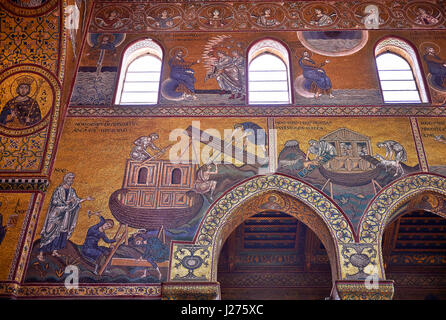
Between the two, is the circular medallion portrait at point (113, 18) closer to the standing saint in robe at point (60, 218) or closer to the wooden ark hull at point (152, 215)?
the standing saint in robe at point (60, 218)

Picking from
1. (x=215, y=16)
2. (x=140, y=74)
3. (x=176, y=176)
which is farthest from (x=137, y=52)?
(x=176, y=176)

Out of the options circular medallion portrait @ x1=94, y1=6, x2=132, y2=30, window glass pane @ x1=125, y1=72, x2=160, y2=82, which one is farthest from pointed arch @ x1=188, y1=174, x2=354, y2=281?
circular medallion portrait @ x1=94, y1=6, x2=132, y2=30

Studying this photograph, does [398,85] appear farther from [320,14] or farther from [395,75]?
[320,14]

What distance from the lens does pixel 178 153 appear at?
895 cm

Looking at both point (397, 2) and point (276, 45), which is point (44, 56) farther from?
point (397, 2)

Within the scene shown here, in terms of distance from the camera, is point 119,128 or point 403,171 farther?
point 119,128

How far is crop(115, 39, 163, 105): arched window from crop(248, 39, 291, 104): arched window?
1.92m

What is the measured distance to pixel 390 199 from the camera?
8312 millimetres

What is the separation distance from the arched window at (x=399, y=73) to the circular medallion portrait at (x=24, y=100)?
652cm

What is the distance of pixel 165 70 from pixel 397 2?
17.5 feet

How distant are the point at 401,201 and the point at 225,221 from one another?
2919 millimetres

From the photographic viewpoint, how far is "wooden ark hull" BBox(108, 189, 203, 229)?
26.9 ft
